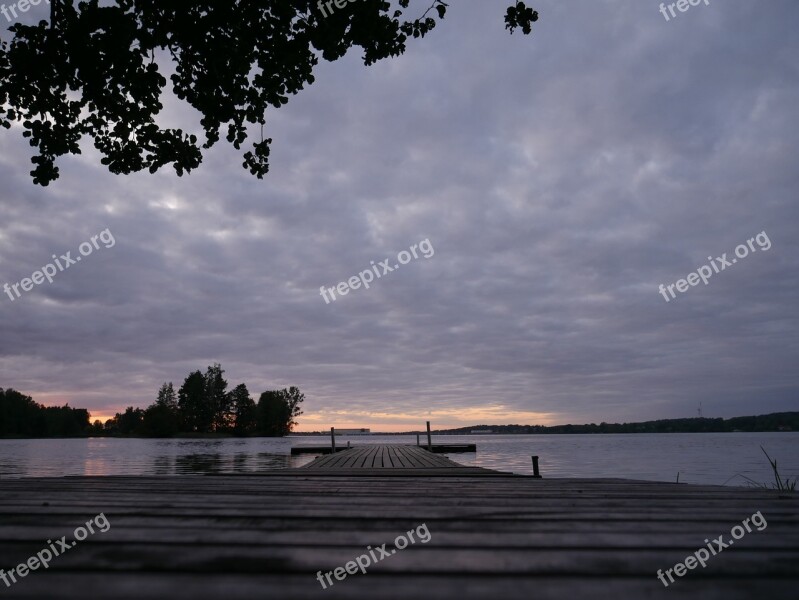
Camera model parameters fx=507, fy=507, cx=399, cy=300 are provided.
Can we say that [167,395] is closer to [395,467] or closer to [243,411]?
[243,411]

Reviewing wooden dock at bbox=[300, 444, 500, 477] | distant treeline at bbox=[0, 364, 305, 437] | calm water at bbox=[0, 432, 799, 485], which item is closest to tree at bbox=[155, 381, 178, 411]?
distant treeline at bbox=[0, 364, 305, 437]

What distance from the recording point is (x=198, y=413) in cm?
11250

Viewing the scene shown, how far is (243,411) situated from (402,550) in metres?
125

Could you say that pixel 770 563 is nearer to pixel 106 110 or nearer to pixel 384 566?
pixel 384 566

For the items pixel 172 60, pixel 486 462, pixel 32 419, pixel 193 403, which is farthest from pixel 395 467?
pixel 32 419

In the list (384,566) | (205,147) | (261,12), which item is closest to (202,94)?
(205,147)

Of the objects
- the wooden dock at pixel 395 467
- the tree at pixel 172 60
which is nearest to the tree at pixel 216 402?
the wooden dock at pixel 395 467

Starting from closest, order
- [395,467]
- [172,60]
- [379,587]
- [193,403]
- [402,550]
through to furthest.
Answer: [379,587], [402,550], [172,60], [395,467], [193,403]

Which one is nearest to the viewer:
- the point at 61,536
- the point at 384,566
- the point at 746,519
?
the point at 384,566

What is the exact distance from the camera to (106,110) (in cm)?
673

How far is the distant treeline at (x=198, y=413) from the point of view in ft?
369

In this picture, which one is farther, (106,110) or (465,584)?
(106,110)

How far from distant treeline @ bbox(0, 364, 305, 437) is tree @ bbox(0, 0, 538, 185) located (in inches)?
4503

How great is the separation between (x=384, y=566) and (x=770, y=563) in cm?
157
